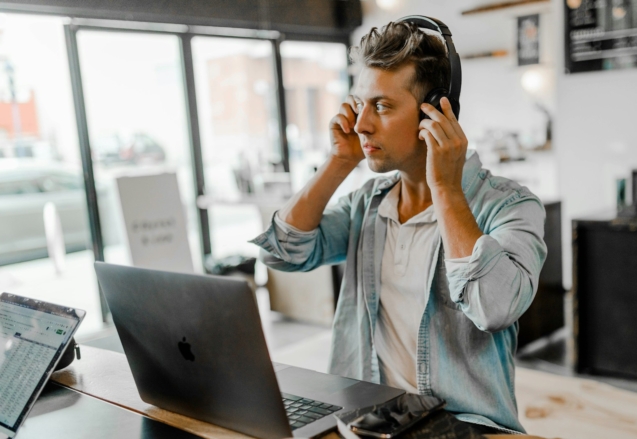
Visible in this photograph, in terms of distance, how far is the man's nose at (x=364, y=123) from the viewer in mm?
1338

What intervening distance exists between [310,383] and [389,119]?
1.92ft

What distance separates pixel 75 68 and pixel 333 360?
3.35 m

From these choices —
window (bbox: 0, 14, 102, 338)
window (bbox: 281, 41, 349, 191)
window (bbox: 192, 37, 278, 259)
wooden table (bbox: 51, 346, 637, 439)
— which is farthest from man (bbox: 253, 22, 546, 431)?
window (bbox: 281, 41, 349, 191)

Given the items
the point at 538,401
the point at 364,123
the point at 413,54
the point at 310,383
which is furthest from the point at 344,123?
the point at 538,401

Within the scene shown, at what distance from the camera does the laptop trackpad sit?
1074mm

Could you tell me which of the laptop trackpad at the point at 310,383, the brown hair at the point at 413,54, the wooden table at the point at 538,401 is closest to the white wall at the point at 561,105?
the wooden table at the point at 538,401

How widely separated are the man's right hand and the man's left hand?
29cm

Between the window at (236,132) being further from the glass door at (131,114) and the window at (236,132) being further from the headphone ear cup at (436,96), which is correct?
the headphone ear cup at (436,96)

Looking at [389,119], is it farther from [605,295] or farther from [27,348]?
[605,295]

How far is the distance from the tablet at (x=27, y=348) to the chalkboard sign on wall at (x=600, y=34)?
12.9 feet

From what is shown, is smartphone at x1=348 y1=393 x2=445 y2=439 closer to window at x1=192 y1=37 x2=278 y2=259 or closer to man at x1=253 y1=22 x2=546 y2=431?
man at x1=253 y1=22 x2=546 y2=431

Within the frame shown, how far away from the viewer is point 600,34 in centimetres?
398

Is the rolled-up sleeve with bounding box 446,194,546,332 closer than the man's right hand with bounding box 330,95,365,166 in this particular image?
Yes

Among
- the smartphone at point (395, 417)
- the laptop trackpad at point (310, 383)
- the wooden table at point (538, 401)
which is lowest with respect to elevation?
the wooden table at point (538, 401)
